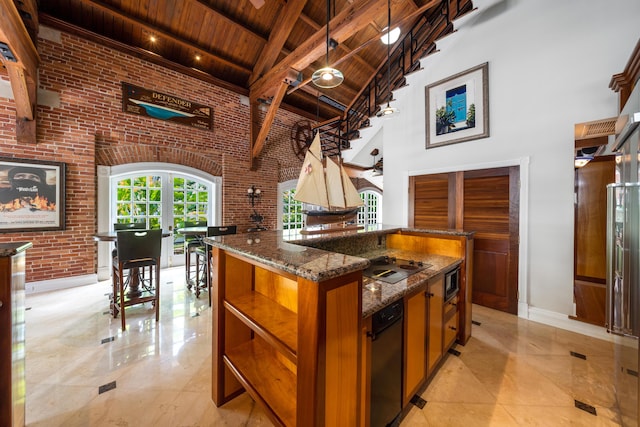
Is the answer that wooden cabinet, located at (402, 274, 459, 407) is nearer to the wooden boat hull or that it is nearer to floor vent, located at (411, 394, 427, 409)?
floor vent, located at (411, 394, 427, 409)

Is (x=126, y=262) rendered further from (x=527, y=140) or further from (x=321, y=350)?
(x=527, y=140)

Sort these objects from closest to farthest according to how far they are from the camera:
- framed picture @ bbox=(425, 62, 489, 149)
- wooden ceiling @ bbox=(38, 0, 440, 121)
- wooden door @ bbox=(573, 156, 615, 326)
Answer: wooden door @ bbox=(573, 156, 615, 326), framed picture @ bbox=(425, 62, 489, 149), wooden ceiling @ bbox=(38, 0, 440, 121)

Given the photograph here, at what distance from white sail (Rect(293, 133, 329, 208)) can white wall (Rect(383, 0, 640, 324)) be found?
2.01 m

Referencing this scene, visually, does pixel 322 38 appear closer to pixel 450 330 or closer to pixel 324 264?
pixel 324 264

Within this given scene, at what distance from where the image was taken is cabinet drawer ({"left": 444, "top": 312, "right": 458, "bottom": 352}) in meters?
1.95

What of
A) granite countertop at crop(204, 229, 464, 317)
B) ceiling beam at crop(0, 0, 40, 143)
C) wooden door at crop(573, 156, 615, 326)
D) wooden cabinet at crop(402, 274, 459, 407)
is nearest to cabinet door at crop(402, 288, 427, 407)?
wooden cabinet at crop(402, 274, 459, 407)

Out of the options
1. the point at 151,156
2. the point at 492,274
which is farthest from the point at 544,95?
the point at 151,156

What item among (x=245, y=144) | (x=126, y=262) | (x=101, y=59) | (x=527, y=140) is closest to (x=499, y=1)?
(x=527, y=140)

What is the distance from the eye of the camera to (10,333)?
1.15 meters

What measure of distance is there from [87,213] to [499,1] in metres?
6.88

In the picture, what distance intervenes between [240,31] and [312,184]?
13.1 feet

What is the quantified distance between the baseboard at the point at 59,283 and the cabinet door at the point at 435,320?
16.8ft

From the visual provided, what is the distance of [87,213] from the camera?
3.86m

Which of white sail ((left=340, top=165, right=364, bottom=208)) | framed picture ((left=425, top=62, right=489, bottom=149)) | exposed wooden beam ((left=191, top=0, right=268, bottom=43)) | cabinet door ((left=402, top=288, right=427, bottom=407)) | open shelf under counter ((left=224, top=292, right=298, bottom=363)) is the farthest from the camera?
exposed wooden beam ((left=191, top=0, right=268, bottom=43))
